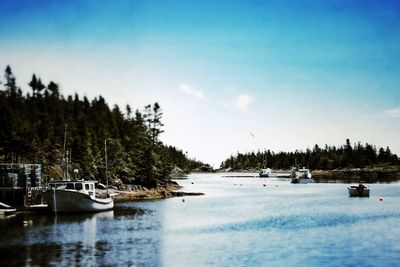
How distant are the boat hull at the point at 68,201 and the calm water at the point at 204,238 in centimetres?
181

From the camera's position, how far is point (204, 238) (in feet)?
142

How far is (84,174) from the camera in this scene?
96688mm

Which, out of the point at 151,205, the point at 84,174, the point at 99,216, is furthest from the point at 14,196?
the point at 84,174

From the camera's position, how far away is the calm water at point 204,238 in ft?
108

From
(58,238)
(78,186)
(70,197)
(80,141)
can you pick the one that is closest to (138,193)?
(80,141)

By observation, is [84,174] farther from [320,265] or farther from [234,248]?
[320,265]

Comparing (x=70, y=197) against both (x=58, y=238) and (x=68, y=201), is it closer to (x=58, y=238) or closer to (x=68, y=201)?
(x=68, y=201)

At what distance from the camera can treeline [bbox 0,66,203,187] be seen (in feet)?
261

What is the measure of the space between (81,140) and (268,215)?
5193 centimetres

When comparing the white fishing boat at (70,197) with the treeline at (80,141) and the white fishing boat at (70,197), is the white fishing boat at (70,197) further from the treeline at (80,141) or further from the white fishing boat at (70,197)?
the treeline at (80,141)

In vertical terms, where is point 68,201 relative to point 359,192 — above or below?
above

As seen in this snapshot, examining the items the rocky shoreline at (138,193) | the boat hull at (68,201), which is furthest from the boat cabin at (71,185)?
the rocky shoreline at (138,193)

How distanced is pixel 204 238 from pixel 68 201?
2432 cm

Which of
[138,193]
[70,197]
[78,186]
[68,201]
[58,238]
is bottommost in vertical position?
[58,238]
